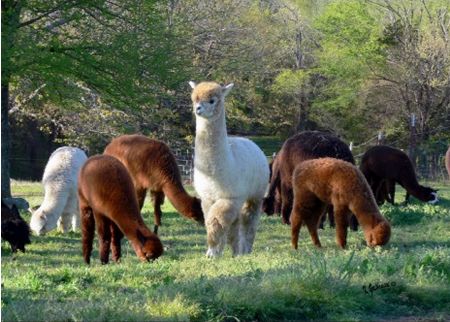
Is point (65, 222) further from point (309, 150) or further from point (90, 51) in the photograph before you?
point (90, 51)

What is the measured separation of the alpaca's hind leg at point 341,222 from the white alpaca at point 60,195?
590 centimetres

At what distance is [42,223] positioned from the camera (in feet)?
50.1

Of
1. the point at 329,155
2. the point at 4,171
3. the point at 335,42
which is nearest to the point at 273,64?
the point at 335,42

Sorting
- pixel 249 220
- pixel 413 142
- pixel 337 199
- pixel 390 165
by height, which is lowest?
pixel 249 220

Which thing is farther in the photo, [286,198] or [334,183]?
[286,198]

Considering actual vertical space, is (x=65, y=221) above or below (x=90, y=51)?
below

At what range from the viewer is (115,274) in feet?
28.2

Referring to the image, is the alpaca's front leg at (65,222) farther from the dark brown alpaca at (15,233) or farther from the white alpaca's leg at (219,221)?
the white alpaca's leg at (219,221)

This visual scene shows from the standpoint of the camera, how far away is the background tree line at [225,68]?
21750mm

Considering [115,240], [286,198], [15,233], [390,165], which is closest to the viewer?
[115,240]

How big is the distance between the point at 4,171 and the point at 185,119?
2095cm

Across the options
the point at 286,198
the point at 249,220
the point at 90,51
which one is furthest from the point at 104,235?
the point at 90,51

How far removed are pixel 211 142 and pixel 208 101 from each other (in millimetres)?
517

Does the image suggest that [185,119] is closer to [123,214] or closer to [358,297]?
[123,214]
